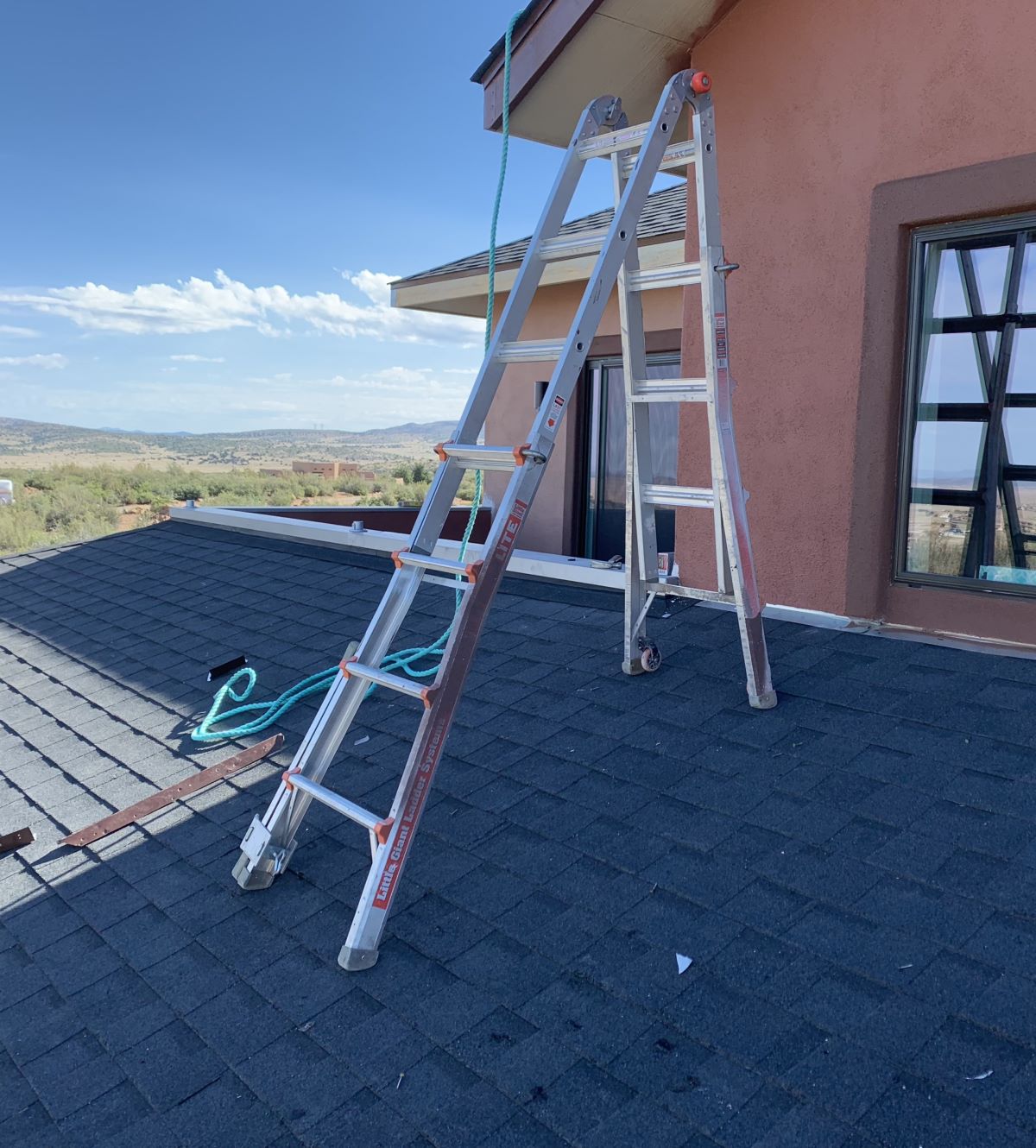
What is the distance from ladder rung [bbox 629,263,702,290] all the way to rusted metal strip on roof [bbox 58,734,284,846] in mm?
2453

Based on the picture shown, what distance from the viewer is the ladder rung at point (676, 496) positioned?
11.7 feet

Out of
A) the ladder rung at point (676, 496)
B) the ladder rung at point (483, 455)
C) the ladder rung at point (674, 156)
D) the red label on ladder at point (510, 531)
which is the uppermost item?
the ladder rung at point (674, 156)

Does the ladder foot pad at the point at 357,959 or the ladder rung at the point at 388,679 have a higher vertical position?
the ladder rung at the point at 388,679

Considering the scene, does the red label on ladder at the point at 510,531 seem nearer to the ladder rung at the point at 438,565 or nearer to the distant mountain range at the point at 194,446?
the ladder rung at the point at 438,565

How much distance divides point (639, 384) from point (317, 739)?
1.93 m

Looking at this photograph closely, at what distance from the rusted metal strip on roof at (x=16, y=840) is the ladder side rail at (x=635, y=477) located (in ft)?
8.16

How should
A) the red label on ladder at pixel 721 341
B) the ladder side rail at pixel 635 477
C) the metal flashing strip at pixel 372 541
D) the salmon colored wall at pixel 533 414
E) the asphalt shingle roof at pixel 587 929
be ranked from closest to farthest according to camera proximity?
the asphalt shingle roof at pixel 587 929, the red label on ladder at pixel 721 341, the ladder side rail at pixel 635 477, the metal flashing strip at pixel 372 541, the salmon colored wall at pixel 533 414

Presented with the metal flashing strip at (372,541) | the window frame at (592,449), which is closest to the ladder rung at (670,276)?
the metal flashing strip at (372,541)

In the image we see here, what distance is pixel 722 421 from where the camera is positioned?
11.3ft

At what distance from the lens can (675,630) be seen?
14.6 feet

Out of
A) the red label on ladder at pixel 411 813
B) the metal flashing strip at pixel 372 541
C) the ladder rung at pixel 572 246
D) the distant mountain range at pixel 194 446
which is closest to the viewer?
the red label on ladder at pixel 411 813

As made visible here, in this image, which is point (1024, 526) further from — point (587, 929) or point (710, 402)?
point (587, 929)

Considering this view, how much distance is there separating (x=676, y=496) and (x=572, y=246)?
108 centimetres

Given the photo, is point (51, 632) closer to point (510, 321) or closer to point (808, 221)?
point (510, 321)
